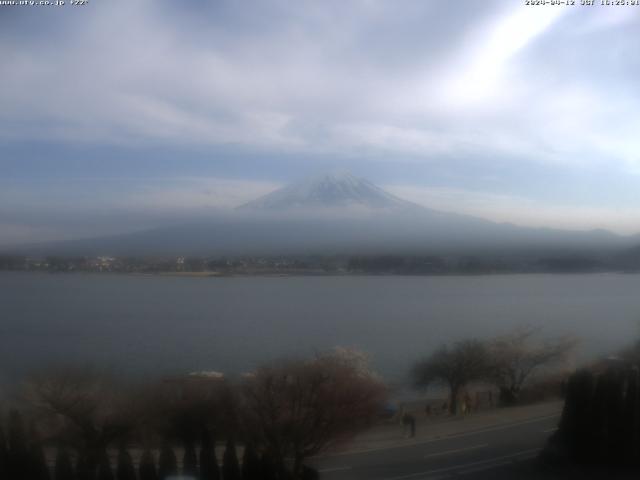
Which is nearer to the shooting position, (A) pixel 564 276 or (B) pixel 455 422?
(B) pixel 455 422

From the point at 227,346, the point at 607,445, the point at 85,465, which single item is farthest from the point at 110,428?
the point at 607,445

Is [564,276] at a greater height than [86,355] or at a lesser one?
greater

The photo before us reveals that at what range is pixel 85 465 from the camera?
189 inches

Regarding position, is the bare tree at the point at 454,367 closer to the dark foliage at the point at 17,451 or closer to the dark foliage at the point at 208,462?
the dark foliage at the point at 208,462

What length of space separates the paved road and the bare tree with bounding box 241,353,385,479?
0.86 ft

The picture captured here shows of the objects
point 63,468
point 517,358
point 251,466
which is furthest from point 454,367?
point 63,468

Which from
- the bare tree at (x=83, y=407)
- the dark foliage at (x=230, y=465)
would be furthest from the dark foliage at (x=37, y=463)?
the dark foliage at (x=230, y=465)

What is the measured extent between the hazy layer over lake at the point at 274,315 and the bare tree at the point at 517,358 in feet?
0.56

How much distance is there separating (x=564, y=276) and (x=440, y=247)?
176 cm

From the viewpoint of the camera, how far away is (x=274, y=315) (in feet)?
22.4

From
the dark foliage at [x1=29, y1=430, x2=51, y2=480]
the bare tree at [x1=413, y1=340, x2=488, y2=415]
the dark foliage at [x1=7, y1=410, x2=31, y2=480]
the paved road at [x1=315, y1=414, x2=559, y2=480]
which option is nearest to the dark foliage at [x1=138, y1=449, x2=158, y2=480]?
the dark foliage at [x1=29, y1=430, x2=51, y2=480]

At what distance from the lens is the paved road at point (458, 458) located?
519cm

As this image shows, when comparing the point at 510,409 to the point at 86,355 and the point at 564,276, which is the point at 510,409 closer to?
the point at 564,276

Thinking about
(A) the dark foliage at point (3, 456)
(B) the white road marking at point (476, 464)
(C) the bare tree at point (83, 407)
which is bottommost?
(B) the white road marking at point (476, 464)
